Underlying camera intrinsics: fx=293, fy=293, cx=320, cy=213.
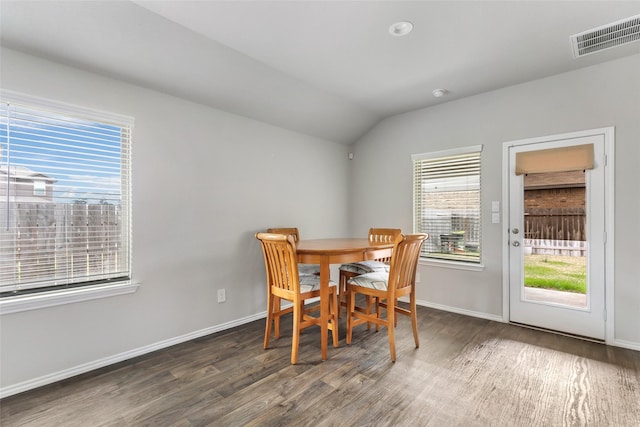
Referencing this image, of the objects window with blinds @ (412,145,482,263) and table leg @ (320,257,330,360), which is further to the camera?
window with blinds @ (412,145,482,263)

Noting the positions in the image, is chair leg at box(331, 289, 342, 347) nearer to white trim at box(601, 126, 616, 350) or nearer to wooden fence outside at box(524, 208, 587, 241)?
wooden fence outside at box(524, 208, 587, 241)

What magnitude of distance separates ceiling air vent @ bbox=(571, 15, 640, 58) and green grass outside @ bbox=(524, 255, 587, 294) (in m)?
1.84

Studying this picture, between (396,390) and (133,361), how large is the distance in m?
2.03

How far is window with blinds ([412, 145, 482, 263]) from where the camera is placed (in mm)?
3443

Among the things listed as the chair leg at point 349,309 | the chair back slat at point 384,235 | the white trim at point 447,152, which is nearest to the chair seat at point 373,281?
the chair leg at point 349,309

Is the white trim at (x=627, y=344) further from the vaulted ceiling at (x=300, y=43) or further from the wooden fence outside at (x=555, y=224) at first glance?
the vaulted ceiling at (x=300, y=43)

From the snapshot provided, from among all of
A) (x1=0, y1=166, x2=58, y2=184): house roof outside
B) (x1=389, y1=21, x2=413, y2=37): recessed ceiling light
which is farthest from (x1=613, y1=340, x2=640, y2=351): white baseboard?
(x1=0, y1=166, x2=58, y2=184): house roof outside

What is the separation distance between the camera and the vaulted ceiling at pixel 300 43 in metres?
1.89

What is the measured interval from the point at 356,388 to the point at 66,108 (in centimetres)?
285

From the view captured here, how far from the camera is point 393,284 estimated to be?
2400mm

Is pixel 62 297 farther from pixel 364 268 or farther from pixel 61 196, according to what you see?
pixel 364 268

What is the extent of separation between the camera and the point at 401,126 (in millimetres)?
3992

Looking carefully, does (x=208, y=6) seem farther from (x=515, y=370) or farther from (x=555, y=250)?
(x=555, y=250)

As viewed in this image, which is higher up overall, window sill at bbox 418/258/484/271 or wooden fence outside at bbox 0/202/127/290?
wooden fence outside at bbox 0/202/127/290
